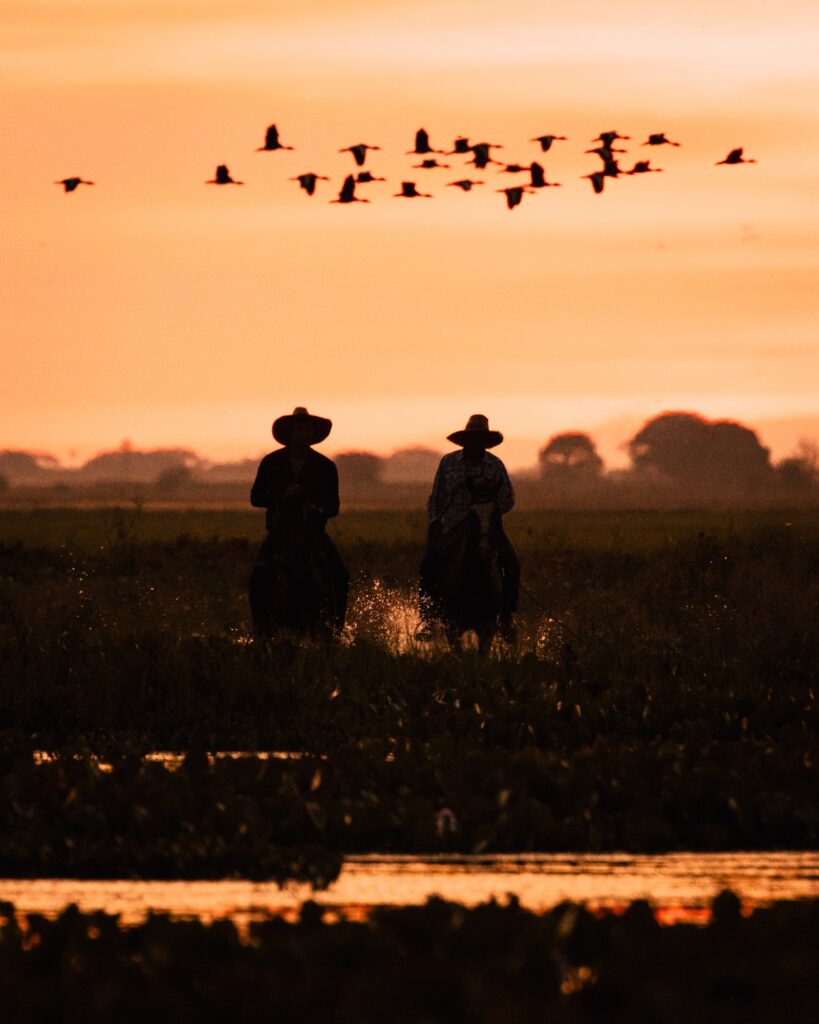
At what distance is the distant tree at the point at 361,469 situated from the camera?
19088 centimetres

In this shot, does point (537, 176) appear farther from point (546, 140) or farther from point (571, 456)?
point (571, 456)

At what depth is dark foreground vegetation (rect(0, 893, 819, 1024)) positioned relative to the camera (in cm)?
620

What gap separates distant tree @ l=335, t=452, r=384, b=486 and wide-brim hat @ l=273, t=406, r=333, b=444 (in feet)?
559

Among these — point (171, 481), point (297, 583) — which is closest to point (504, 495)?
point (297, 583)

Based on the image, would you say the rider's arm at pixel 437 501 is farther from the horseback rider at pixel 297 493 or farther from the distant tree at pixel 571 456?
the distant tree at pixel 571 456

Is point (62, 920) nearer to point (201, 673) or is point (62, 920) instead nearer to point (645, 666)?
point (201, 673)

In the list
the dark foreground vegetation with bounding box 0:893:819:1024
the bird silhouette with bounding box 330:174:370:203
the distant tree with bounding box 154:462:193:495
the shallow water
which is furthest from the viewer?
the distant tree with bounding box 154:462:193:495

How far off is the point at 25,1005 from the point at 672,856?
4321 millimetres

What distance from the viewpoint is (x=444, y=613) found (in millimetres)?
17203

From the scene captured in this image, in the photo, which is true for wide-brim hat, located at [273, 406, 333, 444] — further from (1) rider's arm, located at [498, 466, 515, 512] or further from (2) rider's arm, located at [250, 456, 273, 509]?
(1) rider's arm, located at [498, 466, 515, 512]

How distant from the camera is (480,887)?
29.1 feet

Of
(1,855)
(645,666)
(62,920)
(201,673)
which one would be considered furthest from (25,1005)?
(645,666)

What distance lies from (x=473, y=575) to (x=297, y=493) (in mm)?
1770

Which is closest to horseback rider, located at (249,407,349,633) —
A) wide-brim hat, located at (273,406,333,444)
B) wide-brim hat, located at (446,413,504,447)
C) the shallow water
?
wide-brim hat, located at (273,406,333,444)
